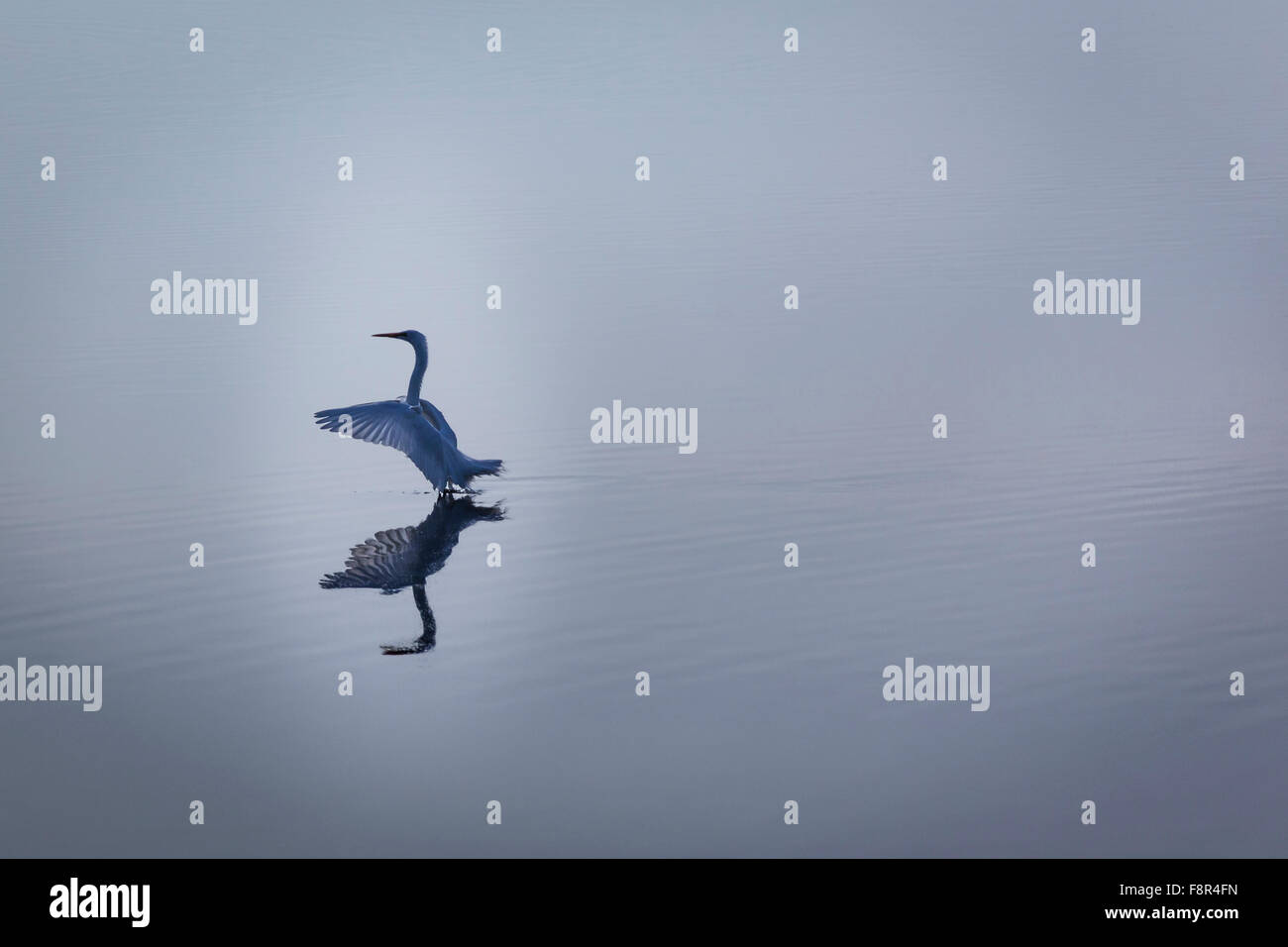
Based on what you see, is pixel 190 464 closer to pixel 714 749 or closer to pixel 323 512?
pixel 323 512

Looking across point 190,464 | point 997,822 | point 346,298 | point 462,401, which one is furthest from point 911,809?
point 346,298

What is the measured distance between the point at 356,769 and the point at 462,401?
5701 mm

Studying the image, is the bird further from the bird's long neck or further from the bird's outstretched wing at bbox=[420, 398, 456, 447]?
the bird's long neck

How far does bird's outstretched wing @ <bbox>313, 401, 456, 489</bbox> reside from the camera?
27.1ft

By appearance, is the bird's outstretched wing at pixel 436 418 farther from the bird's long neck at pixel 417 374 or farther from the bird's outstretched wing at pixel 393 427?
the bird's outstretched wing at pixel 393 427

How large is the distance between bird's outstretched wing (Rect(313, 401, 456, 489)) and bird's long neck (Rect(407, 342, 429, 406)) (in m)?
0.25

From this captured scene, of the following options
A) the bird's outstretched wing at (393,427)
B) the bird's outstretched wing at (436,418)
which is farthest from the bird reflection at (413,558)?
the bird's outstretched wing at (436,418)

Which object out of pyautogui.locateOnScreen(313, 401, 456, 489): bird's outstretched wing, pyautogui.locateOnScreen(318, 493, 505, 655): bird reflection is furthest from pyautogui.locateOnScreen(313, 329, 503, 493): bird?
pyautogui.locateOnScreen(318, 493, 505, 655): bird reflection

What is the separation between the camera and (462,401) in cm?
1065

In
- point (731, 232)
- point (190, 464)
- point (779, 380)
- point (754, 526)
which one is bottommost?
point (754, 526)

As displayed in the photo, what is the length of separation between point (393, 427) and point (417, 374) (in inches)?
25.9

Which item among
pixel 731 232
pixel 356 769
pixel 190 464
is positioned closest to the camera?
pixel 356 769

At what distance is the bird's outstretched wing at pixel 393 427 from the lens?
27.1 feet

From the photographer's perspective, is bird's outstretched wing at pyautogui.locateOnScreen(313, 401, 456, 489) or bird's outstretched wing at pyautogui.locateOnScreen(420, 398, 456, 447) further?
bird's outstretched wing at pyautogui.locateOnScreen(420, 398, 456, 447)
